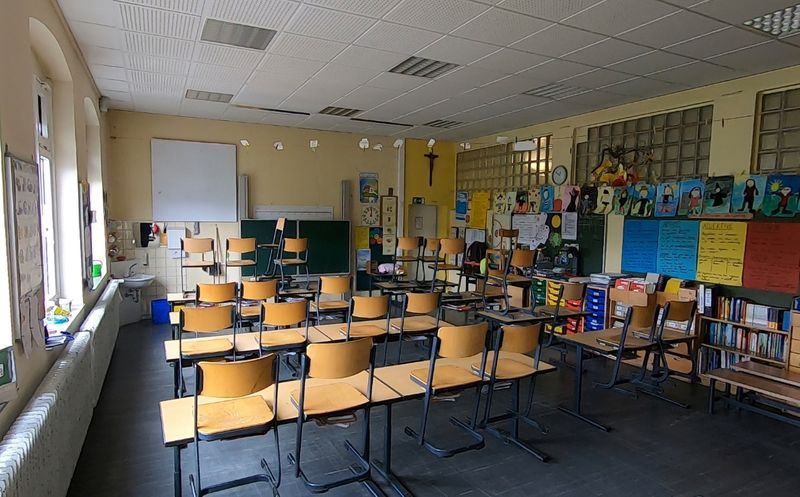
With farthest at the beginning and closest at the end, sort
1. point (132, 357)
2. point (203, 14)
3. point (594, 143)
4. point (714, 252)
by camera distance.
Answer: point (594, 143), point (132, 357), point (714, 252), point (203, 14)

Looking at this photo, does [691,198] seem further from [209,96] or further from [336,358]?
[209,96]

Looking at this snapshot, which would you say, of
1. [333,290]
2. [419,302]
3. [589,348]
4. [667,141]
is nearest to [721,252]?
[667,141]

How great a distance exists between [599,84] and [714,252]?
2251 mm

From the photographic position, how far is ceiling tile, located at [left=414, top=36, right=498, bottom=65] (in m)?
4.23

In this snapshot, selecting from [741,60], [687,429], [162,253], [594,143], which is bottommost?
[687,429]

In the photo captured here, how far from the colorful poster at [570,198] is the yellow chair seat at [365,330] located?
3842 millimetres

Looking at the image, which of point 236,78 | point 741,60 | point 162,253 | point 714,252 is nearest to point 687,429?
point 714,252

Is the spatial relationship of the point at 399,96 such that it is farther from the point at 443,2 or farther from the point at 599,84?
the point at 443,2

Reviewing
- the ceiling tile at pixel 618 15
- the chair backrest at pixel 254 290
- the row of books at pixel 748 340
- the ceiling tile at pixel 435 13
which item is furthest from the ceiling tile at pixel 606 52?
the chair backrest at pixel 254 290

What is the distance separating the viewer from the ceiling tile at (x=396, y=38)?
3.94m

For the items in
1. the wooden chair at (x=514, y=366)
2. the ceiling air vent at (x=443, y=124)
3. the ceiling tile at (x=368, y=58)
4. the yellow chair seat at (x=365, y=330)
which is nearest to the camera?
the wooden chair at (x=514, y=366)

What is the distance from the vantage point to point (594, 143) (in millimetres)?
6766

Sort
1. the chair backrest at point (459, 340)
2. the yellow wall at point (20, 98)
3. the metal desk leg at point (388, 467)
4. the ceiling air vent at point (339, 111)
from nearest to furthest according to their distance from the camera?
the yellow wall at point (20, 98) → the metal desk leg at point (388, 467) → the chair backrest at point (459, 340) → the ceiling air vent at point (339, 111)

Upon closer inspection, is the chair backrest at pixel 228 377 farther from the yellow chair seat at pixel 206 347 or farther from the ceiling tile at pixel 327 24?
the ceiling tile at pixel 327 24
